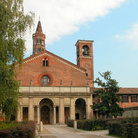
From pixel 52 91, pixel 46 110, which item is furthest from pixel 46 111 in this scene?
pixel 52 91

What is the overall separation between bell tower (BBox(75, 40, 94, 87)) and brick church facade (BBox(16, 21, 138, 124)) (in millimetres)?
6573

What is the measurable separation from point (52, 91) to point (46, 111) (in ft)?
15.7

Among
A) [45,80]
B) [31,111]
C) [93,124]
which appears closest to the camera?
[93,124]

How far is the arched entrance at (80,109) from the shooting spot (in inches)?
1627

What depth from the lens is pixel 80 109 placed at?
4169 centimetres

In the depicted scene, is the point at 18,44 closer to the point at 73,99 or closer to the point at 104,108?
the point at 104,108

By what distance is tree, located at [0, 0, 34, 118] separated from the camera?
55.2ft

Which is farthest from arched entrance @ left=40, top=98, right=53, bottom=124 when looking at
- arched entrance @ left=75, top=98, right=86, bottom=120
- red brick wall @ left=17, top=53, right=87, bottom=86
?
arched entrance @ left=75, top=98, right=86, bottom=120

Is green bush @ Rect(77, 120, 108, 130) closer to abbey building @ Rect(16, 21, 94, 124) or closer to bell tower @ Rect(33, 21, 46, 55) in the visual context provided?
abbey building @ Rect(16, 21, 94, 124)

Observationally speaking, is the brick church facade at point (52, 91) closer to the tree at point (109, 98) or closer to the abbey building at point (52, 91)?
the abbey building at point (52, 91)

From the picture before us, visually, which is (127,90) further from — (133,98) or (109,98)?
(109,98)

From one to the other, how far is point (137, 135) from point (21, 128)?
25.8ft

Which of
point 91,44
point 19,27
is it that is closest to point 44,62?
point 91,44

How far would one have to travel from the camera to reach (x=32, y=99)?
122 ft
